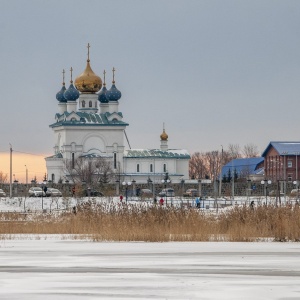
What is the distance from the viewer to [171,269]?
68.8 feet

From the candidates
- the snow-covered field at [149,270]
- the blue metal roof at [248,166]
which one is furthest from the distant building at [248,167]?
the snow-covered field at [149,270]

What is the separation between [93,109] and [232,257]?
13015 cm

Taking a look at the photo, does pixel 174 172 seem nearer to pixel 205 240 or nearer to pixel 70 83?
pixel 70 83

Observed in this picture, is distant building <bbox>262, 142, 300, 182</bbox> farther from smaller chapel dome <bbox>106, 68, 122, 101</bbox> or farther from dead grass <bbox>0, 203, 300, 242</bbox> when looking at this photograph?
dead grass <bbox>0, 203, 300, 242</bbox>

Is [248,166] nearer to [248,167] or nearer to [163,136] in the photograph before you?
[248,167]

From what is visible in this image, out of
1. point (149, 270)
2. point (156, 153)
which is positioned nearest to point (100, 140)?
point (156, 153)

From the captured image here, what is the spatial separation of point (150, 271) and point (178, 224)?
10436mm

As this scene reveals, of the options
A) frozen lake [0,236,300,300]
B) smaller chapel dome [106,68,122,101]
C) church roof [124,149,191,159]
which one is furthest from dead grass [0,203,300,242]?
smaller chapel dome [106,68,122,101]

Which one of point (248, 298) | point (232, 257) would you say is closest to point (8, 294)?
point (248, 298)

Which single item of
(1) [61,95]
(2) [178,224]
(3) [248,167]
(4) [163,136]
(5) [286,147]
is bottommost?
(2) [178,224]

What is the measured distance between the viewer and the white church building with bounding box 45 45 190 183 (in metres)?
148

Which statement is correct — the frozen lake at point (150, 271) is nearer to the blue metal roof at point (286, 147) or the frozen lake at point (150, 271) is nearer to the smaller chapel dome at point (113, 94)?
the blue metal roof at point (286, 147)

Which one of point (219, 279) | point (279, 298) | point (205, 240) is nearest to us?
point (279, 298)

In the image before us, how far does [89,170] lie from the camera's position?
136375 millimetres
